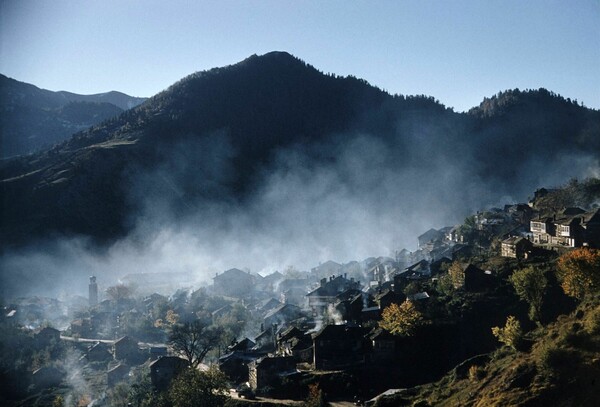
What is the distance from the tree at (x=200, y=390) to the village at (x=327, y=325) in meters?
→ 2.98

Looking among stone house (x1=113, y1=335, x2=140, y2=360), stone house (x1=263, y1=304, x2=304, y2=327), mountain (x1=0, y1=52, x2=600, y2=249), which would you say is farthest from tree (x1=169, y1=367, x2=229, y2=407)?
A: mountain (x1=0, y1=52, x2=600, y2=249)

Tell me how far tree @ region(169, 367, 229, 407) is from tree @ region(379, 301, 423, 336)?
14.7 m

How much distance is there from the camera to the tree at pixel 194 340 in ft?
183

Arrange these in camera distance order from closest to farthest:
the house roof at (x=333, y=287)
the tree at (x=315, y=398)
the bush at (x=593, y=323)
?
the bush at (x=593, y=323), the tree at (x=315, y=398), the house roof at (x=333, y=287)

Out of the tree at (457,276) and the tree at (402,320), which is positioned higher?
the tree at (457,276)

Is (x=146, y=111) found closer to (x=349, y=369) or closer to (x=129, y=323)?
(x=129, y=323)

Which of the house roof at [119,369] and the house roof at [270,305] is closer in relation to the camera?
the house roof at [119,369]

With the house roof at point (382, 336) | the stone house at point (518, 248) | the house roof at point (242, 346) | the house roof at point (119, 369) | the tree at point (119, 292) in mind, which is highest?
the stone house at point (518, 248)

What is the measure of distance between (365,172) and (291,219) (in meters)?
44.3

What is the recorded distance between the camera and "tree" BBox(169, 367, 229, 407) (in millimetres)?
39500

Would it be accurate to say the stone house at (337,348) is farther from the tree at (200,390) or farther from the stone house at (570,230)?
the stone house at (570,230)

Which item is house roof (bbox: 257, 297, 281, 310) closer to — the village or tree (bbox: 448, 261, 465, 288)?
the village

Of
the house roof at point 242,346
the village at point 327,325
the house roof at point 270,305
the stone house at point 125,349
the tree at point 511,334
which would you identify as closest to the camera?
the tree at point 511,334

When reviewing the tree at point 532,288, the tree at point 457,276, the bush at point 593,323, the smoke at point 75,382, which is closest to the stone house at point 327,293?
the tree at point 457,276
